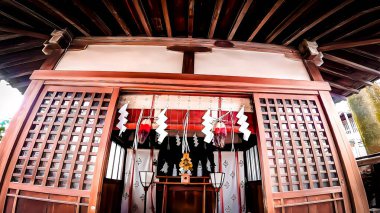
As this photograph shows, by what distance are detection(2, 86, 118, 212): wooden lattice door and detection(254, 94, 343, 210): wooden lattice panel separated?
2.78 meters

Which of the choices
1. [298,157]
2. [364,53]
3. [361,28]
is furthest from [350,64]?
[298,157]

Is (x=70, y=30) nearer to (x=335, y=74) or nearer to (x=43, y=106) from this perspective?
(x=43, y=106)

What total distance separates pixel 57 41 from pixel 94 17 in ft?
3.18

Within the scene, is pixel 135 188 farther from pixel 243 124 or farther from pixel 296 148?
pixel 296 148

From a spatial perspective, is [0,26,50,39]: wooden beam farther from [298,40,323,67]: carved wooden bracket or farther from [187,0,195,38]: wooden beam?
[298,40,323,67]: carved wooden bracket

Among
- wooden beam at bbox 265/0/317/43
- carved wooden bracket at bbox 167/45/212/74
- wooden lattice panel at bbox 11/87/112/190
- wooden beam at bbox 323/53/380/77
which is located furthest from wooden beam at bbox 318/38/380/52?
wooden lattice panel at bbox 11/87/112/190

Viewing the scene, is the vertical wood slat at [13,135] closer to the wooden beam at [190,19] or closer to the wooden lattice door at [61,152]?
the wooden lattice door at [61,152]

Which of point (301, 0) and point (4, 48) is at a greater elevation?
point (301, 0)

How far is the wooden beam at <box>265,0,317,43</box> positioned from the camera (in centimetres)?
301

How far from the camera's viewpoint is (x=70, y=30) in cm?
393

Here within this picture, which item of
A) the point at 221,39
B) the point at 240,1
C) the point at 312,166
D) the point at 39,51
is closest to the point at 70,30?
the point at 39,51

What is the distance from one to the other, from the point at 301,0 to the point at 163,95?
3045 mm

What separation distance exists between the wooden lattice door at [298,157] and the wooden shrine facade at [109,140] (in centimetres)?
2

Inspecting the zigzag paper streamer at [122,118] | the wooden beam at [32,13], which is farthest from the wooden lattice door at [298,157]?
the wooden beam at [32,13]
